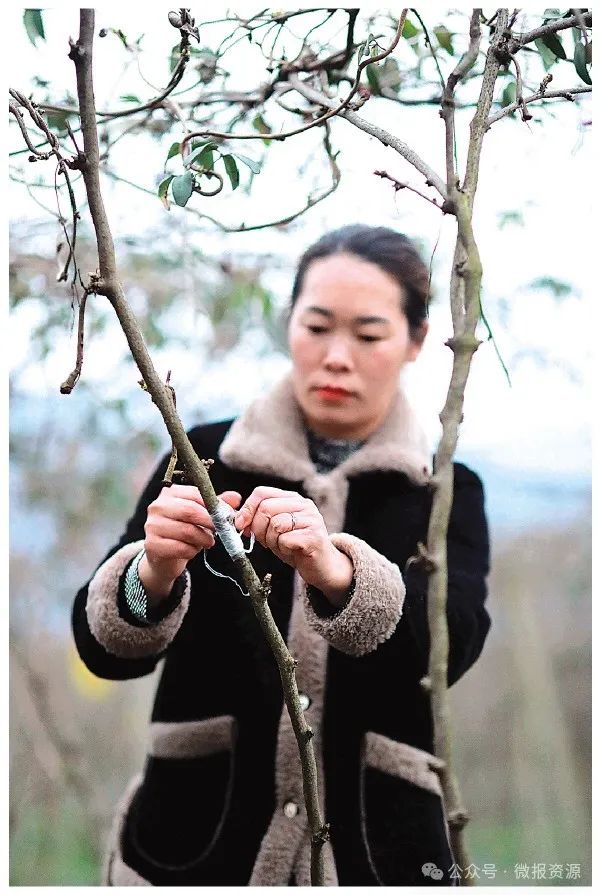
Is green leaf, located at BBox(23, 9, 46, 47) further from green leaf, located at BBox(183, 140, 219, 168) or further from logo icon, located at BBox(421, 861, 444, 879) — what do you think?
logo icon, located at BBox(421, 861, 444, 879)

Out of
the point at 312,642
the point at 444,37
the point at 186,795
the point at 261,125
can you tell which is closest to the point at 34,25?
the point at 261,125

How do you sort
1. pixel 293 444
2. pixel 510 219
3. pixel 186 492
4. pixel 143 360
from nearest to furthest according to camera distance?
pixel 143 360 → pixel 186 492 → pixel 293 444 → pixel 510 219

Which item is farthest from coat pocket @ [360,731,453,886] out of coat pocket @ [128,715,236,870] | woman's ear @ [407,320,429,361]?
woman's ear @ [407,320,429,361]

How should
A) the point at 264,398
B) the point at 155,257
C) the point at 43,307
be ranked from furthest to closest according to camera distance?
the point at 155,257
the point at 43,307
the point at 264,398

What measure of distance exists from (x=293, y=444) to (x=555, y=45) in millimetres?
Result: 359

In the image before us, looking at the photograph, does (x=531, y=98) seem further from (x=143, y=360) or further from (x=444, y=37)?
(x=143, y=360)

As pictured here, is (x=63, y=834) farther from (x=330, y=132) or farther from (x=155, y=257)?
(x=330, y=132)

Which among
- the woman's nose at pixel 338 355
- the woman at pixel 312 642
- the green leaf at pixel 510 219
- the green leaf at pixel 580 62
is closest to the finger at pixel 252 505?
the woman at pixel 312 642

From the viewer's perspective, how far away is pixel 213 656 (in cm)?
76

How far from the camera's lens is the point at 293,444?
2.54 ft

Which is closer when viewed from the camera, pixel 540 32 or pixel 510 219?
pixel 540 32

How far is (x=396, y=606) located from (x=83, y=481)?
4.09 feet

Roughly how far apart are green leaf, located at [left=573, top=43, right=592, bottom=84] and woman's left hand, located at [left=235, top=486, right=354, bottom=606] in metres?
0.34

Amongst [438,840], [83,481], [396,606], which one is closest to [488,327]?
[396,606]
